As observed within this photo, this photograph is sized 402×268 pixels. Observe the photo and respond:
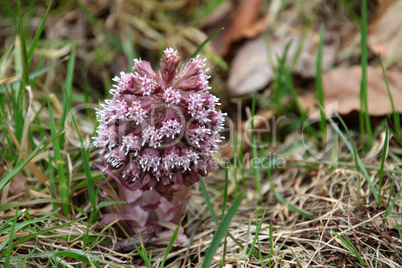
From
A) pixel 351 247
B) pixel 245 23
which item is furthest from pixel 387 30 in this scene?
pixel 351 247

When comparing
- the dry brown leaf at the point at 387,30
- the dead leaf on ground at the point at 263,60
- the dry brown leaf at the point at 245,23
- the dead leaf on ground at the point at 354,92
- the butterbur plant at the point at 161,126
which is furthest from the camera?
the dry brown leaf at the point at 245,23

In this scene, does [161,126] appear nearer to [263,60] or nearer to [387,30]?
[263,60]

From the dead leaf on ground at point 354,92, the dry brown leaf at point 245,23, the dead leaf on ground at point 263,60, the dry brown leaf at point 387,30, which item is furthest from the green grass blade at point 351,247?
the dry brown leaf at point 245,23

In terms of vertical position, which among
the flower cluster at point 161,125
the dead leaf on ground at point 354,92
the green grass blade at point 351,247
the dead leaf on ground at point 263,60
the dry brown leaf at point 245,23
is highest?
the dry brown leaf at point 245,23

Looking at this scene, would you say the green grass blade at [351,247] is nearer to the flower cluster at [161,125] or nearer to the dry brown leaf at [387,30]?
the flower cluster at [161,125]

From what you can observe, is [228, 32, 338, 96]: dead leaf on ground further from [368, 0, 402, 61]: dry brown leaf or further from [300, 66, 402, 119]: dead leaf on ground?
[368, 0, 402, 61]: dry brown leaf

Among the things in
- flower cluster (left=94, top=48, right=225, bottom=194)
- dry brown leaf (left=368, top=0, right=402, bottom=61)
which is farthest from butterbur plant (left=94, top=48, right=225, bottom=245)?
dry brown leaf (left=368, top=0, right=402, bottom=61)

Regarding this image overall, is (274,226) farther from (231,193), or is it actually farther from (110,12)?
(110,12)
